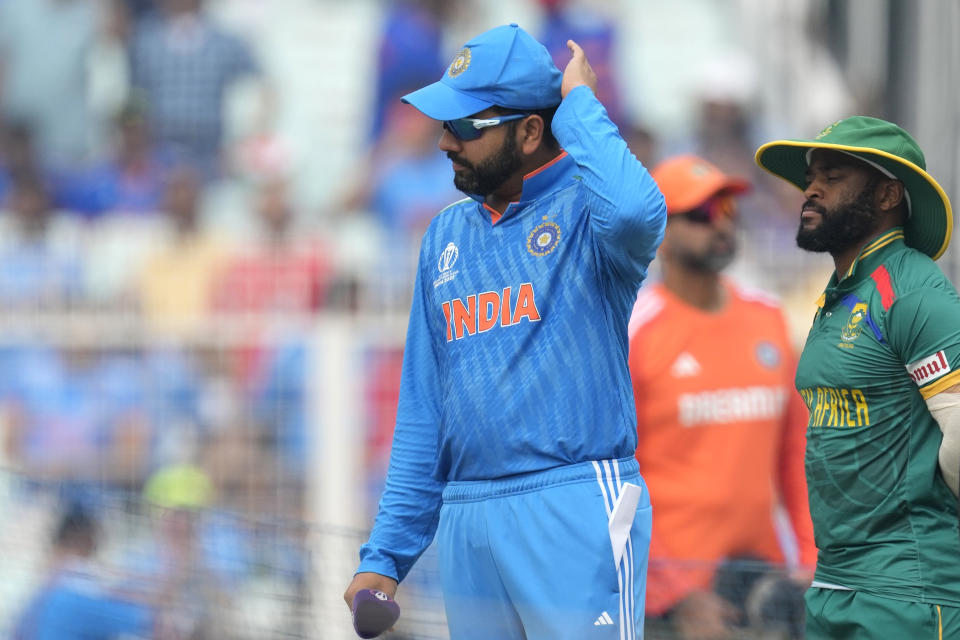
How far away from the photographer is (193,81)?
13195mm

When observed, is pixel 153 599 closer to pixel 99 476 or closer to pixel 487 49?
pixel 99 476

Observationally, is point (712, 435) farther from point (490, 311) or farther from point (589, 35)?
point (589, 35)

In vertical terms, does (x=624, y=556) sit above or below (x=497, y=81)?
below

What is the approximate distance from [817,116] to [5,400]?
7.53 meters

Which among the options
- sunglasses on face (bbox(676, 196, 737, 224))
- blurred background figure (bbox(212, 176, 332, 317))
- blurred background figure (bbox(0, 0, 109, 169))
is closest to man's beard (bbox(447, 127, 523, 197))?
sunglasses on face (bbox(676, 196, 737, 224))

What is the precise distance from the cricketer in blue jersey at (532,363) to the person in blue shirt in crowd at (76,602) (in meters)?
3.07

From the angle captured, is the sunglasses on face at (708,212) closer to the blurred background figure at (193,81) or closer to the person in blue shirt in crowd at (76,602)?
the person in blue shirt in crowd at (76,602)

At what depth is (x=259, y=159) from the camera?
1301cm

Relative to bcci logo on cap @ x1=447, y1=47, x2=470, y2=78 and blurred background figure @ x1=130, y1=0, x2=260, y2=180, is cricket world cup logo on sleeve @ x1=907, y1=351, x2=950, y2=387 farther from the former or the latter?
blurred background figure @ x1=130, y1=0, x2=260, y2=180

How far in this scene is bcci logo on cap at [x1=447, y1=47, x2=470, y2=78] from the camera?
12.4 ft

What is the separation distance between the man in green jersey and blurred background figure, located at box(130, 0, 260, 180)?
32.8ft

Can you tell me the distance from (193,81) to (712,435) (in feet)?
29.3

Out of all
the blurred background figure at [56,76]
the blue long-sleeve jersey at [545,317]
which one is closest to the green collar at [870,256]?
the blue long-sleeve jersey at [545,317]

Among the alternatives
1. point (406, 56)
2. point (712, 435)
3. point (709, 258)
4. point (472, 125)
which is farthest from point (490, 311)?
point (406, 56)
